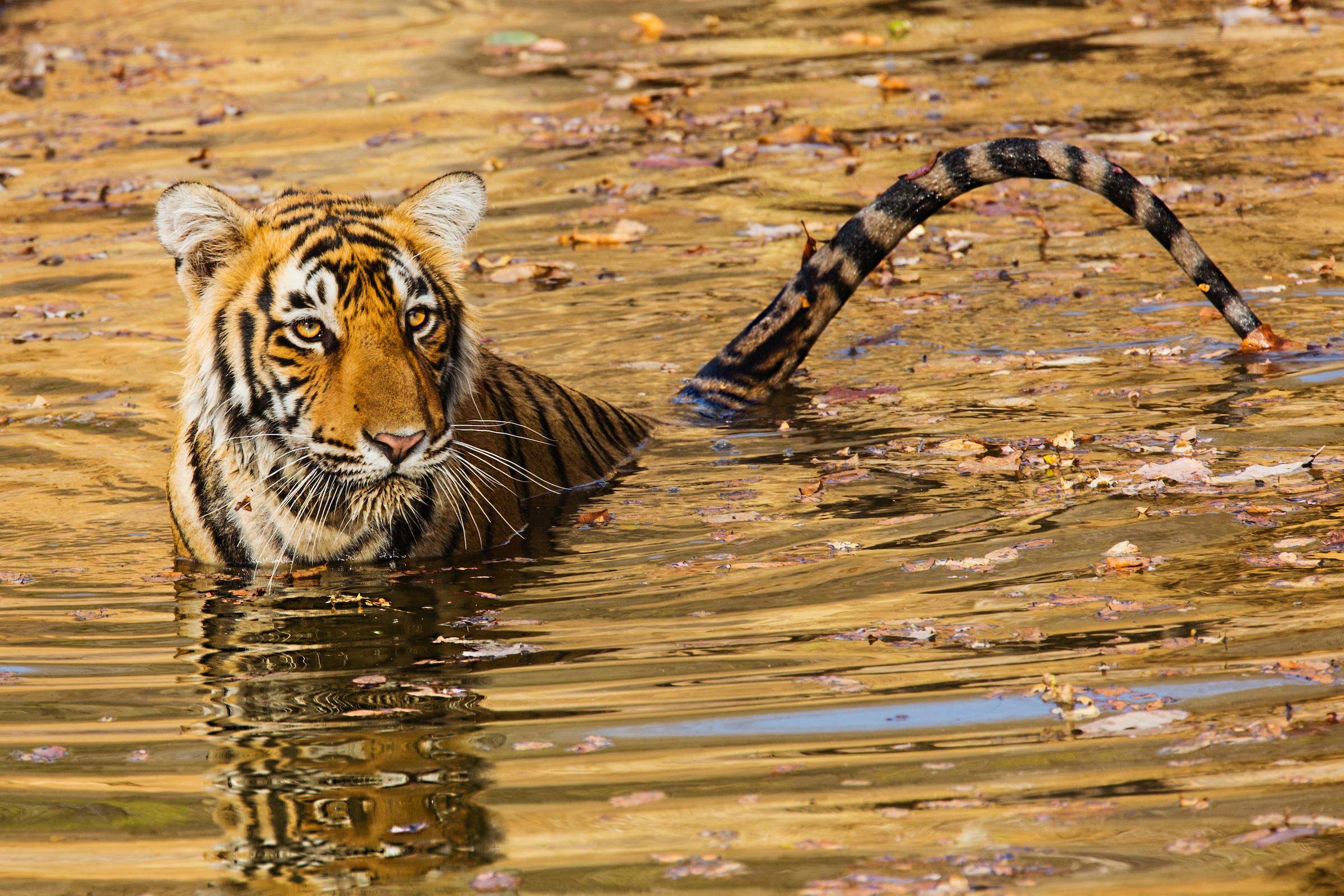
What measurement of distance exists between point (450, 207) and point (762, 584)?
1525 millimetres

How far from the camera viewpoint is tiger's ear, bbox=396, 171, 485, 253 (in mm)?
4500

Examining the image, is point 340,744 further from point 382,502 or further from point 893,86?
point 893,86

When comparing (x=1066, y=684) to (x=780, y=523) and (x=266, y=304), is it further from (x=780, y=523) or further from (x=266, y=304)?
(x=266, y=304)

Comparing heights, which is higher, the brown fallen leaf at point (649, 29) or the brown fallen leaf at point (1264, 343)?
the brown fallen leaf at point (649, 29)

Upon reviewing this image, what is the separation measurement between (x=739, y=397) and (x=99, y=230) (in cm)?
532

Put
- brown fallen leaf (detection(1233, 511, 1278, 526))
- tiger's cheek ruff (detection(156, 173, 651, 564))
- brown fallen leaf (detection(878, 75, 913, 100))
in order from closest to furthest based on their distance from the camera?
tiger's cheek ruff (detection(156, 173, 651, 564)), brown fallen leaf (detection(1233, 511, 1278, 526)), brown fallen leaf (detection(878, 75, 913, 100))

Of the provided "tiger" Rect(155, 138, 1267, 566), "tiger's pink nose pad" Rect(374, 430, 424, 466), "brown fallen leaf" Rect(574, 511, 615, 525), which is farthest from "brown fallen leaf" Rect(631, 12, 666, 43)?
"tiger's pink nose pad" Rect(374, 430, 424, 466)

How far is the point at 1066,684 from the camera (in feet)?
10.4

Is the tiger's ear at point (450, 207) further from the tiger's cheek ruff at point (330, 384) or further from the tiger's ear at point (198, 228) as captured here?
the tiger's ear at point (198, 228)

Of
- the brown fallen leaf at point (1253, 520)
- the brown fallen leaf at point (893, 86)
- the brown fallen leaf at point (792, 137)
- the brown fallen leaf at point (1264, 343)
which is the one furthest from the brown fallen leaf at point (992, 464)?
the brown fallen leaf at point (893, 86)

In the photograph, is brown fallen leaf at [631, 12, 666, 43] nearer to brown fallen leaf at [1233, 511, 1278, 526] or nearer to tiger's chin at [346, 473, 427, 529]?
tiger's chin at [346, 473, 427, 529]

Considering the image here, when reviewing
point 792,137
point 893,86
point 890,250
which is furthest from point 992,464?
point 893,86

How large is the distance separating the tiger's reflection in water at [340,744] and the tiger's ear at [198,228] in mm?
979

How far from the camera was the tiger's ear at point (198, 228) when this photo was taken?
409 cm
